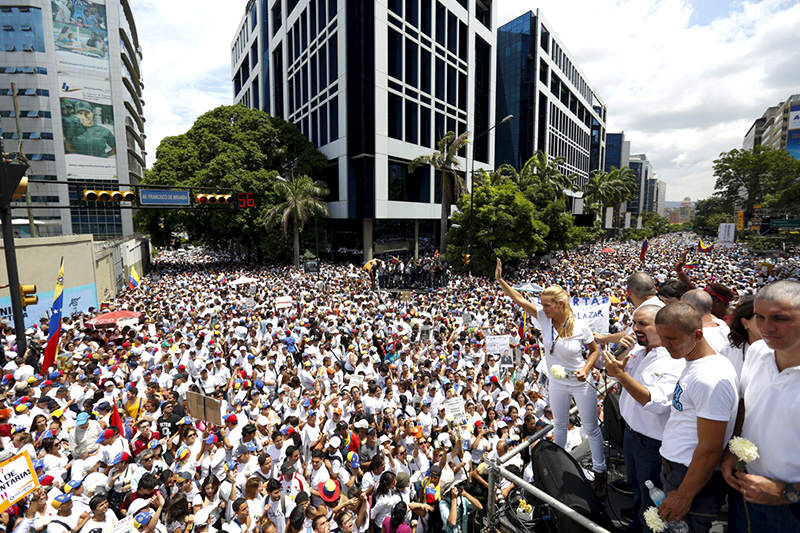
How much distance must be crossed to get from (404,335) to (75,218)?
1783 inches

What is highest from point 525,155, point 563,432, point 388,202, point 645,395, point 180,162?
point 525,155

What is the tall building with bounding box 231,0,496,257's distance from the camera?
30953 millimetres

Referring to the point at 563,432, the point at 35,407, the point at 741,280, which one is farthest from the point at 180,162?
the point at 741,280

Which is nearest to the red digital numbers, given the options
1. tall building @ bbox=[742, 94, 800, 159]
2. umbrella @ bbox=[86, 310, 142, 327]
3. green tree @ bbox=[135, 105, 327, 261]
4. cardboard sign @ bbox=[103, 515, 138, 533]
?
umbrella @ bbox=[86, 310, 142, 327]

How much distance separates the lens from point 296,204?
2909cm

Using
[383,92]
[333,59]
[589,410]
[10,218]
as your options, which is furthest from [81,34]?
[589,410]

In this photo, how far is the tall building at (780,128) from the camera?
65875mm

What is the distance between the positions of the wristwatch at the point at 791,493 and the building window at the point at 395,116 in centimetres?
3350

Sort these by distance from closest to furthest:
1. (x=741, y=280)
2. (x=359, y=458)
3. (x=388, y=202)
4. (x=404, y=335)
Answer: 1. (x=359, y=458)
2. (x=404, y=335)
3. (x=741, y=280)
4. (x=388, y=202)

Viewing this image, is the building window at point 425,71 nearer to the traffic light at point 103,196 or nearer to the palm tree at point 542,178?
the palm tree at point 542,178

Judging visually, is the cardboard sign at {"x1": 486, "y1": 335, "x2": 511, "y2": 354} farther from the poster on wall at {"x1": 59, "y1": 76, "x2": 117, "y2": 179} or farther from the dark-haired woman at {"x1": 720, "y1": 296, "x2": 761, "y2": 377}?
the poster on wall at {"x1": 59, "y1": 76, "x2": 117, "y2": 179}

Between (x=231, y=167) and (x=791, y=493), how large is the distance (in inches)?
1275

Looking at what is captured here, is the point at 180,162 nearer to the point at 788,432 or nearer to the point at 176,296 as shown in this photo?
the point at 176,296

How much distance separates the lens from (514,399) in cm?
773
